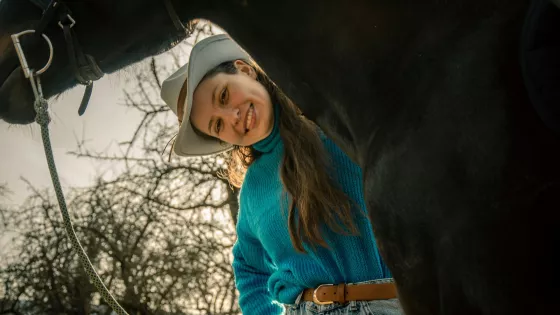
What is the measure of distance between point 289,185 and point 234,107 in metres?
0.32

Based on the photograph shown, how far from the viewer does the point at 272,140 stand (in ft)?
6.82

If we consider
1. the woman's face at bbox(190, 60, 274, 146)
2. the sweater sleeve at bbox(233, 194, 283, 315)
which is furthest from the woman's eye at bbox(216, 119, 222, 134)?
the sweater sleeve at bbox(233, 194, 283, 315)

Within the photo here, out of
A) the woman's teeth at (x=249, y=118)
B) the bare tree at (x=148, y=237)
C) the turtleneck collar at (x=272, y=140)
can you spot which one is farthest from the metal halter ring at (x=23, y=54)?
the bare tree at (x=148, y=237)

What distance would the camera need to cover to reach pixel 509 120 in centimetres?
87

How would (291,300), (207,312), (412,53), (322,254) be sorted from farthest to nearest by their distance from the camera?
(207,312), (291,300), (322,254), (412,53)

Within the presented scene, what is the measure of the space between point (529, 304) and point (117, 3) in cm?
104

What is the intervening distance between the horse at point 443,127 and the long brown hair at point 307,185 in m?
0.56

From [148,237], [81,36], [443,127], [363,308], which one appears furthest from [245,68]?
[148,237]

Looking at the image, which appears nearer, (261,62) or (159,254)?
(261,62)

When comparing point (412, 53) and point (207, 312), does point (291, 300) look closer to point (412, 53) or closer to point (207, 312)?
point (412, 53)

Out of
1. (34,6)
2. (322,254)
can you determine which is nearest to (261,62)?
(34,6)

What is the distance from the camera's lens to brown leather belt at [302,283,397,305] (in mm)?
1771

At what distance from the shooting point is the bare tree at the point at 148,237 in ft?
23.9

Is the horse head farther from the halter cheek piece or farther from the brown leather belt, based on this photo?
the brown leather belt
